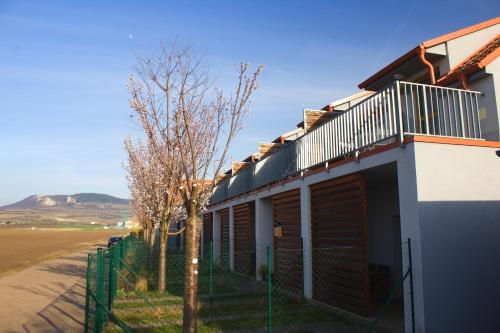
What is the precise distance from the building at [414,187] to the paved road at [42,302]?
5.76m

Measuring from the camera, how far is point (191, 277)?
239 inches

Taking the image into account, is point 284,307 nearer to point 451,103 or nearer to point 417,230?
point 417,230

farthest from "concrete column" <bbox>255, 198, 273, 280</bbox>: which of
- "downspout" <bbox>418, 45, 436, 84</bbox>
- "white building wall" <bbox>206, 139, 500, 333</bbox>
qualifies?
"white building wall" <bbox>206, 139, 500, 333</bbox>

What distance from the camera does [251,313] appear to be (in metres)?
9.54

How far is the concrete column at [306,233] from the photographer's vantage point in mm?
10500

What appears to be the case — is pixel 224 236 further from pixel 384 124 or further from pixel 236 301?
pixel 384 124

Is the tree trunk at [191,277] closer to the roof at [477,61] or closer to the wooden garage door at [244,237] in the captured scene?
the roof at [477,61]

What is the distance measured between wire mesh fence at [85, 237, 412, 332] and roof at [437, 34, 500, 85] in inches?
185

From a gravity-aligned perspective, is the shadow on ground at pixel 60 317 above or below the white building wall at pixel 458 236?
below

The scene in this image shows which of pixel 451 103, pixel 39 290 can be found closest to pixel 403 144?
pixel 451 103

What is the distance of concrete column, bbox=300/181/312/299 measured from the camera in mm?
10500

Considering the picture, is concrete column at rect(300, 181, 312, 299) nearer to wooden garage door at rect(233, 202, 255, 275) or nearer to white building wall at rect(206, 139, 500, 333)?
white building wall at rect(206, 139, 500, 333)

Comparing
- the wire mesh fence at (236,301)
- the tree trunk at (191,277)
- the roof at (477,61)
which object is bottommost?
the wire mesh fence at (236,301)

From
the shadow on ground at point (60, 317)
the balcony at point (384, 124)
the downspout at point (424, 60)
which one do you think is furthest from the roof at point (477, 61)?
the shadow on ground at point (60, 317)
